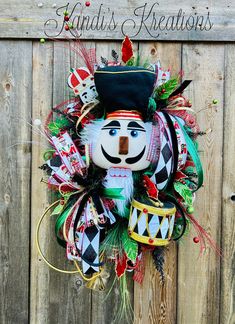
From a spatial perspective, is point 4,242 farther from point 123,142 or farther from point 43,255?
point 123,142

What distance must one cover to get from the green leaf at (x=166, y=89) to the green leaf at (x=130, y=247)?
40cm

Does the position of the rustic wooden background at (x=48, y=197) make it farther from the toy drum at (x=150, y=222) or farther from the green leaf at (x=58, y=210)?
the toy drum at (x=150, y=222)

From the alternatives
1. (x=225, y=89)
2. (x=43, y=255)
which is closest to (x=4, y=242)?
(x=43, y=255)

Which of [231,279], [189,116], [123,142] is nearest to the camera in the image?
[123,142]

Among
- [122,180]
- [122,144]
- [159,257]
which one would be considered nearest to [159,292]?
[159,257]

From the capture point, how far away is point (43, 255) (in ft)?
4.51

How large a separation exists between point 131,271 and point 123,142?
448mm

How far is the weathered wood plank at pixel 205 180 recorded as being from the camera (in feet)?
4.52

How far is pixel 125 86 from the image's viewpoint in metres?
1.13

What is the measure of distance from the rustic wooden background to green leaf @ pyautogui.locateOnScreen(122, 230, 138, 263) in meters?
0.20

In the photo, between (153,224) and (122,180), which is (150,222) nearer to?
(153,224)

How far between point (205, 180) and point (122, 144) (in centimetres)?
37

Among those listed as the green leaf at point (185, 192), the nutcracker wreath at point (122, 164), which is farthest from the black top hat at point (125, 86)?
the green leaf at point (185, 192)

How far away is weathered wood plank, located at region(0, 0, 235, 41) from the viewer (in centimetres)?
135
